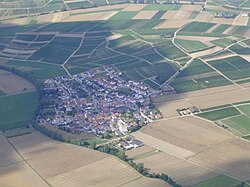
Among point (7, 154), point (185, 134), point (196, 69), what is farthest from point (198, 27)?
point (7, 154)

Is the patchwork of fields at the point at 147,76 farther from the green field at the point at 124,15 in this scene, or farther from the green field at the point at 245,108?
the green field at the point at 245,108

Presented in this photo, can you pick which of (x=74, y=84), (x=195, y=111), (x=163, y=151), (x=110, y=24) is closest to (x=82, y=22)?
(x=110, y=24)

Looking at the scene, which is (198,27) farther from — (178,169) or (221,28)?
(178,169)

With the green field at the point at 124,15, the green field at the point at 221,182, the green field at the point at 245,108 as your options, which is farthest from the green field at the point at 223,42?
the green field at the point at 221,182

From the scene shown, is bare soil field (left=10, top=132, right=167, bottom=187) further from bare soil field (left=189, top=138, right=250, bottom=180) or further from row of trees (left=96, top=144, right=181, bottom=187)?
bare soil field (left=189, top=138, right=250, bottom=180)

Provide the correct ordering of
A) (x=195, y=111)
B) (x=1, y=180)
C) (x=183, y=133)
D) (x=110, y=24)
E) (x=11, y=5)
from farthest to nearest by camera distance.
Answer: (x=11, y=5) < (x=110, y=24) < (x=195, y=111) < (x=183, y=133) < (x=1, y=180)

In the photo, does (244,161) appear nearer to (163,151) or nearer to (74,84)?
(163,151)

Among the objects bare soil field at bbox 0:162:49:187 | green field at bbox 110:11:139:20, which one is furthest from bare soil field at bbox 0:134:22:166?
green field at bbox 110:11:139:20
